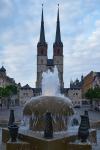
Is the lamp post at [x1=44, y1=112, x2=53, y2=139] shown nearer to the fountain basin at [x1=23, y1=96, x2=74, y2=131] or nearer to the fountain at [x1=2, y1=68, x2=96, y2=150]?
the fountain at [x1=2, y1=68, x2=96, y2=150]

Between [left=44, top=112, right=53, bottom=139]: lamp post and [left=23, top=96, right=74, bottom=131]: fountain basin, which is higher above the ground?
[left=23, top=96, right=74, bottom=131]: fountain basin

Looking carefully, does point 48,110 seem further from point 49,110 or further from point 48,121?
point 48,121

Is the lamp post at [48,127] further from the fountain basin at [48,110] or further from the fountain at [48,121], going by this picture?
the fountain basin at [48,110]

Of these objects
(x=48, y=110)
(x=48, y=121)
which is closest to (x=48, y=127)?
(x=48, y=121)

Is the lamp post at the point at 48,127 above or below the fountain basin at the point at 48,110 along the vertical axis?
below

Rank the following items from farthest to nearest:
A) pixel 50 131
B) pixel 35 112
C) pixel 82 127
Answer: pixel 35 112 → pixel 50 131 → pixel 82 127

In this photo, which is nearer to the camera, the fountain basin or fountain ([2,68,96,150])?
fountain ([2,68,96,150])

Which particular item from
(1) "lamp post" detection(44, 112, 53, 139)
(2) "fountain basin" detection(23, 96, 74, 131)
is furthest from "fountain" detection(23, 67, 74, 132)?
(1) "lamp post" detection(44, 112, 53, 139)

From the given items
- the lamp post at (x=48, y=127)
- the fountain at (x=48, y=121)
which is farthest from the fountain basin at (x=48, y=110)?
the lamp post at (x=48, y=127)

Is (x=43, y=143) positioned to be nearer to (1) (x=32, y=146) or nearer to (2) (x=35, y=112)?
(1) (x=32, y=146)

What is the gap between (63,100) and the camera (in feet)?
78.3

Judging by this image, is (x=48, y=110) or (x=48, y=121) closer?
(x=48, y=121)

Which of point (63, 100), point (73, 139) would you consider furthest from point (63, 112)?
point (73, 139)

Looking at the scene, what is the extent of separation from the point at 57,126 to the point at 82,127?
188 inches
